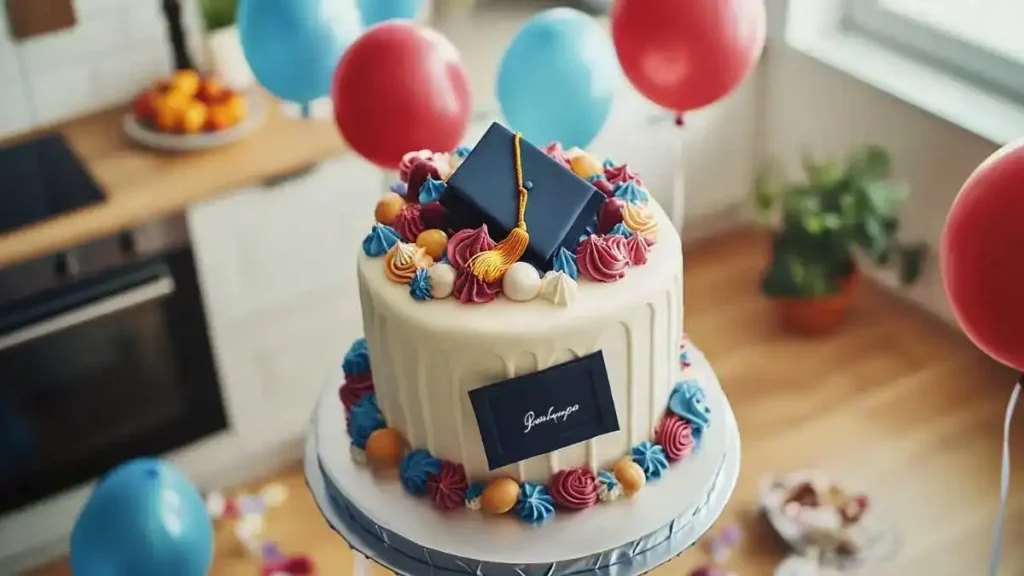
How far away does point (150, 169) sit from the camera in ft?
7.37

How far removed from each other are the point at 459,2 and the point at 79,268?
115cm

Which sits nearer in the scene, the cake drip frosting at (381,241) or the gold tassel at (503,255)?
the gold tassel at (503,255)

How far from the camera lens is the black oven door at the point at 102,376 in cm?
216

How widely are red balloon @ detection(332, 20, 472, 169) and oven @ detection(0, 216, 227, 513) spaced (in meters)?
0.73

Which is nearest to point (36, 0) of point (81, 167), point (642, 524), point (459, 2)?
point (81, 167)

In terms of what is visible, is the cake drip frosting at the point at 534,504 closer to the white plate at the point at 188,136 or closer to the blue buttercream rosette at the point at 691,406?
the blue buttercream rosette at the point at 691,406

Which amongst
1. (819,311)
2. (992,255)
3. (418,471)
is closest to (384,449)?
(418,471)

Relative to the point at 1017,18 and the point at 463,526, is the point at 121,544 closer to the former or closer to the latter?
the point at 463,526

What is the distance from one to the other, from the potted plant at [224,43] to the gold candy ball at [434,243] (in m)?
1.19

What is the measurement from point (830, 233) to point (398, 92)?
1465mm

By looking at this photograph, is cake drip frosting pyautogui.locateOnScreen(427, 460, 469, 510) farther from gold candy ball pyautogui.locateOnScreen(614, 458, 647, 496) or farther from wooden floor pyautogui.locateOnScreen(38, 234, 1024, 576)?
wooden floor pyautogui.locateOnScreen(38, 234, 1024, 576)

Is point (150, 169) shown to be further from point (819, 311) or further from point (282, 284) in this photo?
point (819, 311)

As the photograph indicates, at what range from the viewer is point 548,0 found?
2893mm

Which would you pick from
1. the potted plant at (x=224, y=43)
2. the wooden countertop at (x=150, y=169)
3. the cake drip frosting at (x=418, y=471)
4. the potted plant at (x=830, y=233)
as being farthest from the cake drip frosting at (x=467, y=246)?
the potted plant at (x=830, y=233)
